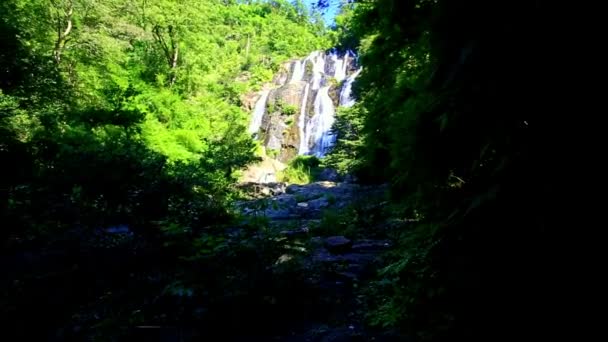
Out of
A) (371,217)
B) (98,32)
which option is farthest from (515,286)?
(98,32)

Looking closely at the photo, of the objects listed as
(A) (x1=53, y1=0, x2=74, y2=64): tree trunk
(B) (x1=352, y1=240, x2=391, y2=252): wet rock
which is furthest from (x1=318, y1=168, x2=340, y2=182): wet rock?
(B) (x1=352, y1=240, x2=391, y2=252): wet rock

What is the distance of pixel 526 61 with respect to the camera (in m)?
1.62

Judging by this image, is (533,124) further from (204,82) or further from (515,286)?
(204,82)

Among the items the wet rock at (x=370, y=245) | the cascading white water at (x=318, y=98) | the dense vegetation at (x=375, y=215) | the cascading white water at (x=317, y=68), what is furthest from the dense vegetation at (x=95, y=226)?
the cascading white water at (x=317, y=68)

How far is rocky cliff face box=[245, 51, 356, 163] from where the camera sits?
32219 mm

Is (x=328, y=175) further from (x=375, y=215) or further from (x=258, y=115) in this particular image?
(x=375, y=215)

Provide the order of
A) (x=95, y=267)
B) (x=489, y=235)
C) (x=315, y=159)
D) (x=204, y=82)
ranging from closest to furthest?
(x=489, y=235)
(x=95, y=267)
(x=204, y=82)
(x=315, y=159)

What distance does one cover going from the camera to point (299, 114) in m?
33.8

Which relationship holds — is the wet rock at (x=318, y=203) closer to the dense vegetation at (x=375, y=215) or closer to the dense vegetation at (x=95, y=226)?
the dense vegetation at (x=375, y=215)

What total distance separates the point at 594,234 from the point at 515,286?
14.6 inches

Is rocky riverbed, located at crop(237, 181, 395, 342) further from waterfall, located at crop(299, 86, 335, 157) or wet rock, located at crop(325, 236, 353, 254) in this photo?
waterfall, located at crop(299, 86, 335, 157)

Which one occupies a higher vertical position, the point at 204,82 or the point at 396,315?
the point at 204,82

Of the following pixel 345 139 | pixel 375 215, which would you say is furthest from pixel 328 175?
pixel 375 215

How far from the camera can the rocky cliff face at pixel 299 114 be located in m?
32.2
